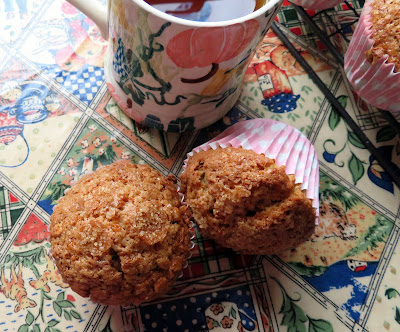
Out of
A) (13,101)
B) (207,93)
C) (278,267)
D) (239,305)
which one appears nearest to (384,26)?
(207,93)

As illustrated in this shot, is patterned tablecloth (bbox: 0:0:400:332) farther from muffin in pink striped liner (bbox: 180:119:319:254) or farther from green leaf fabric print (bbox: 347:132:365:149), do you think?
muffin in pink striped liner (bbox: 180:119:319:254)

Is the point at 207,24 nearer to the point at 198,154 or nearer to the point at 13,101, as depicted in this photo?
the point at 198,154

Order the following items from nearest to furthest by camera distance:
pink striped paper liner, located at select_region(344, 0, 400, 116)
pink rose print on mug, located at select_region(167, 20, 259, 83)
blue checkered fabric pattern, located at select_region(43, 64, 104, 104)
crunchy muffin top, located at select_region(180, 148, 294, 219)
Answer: pink rose print on mug, located at select_region(167, 20, 259, 83), crunchy muffin top, located at select_region(180, 148, 294, 219), pink striped paper liner, located at select_region(344, 0, 400, 116), blue checkered fabric pattern, located at select_region(43, 64, 104, 104)

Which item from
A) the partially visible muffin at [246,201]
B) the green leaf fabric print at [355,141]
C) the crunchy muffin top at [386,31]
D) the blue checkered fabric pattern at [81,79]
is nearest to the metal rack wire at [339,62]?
the green leaf fabric print at [355,141]

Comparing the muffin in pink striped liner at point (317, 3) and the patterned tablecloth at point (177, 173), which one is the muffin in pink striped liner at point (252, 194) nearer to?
the patterned tablecloth at point (177, 173)

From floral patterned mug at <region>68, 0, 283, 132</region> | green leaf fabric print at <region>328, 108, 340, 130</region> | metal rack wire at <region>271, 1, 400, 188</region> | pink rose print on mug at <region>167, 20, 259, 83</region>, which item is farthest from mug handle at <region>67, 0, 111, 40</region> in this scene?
green leaf fabric print at <region>328, 108, 340, 130</region>

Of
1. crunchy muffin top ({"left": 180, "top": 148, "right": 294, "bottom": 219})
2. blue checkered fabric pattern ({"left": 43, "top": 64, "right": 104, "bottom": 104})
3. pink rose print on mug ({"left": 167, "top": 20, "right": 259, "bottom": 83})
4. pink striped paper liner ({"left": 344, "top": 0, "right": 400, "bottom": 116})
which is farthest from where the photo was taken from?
blue checkered fabric pattern ({"left": 43, "top": 64, "right": 104, "bottom": 104})

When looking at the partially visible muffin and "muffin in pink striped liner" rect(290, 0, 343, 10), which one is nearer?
the partially visible muffin

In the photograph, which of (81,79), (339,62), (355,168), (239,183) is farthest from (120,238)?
(339,62)
